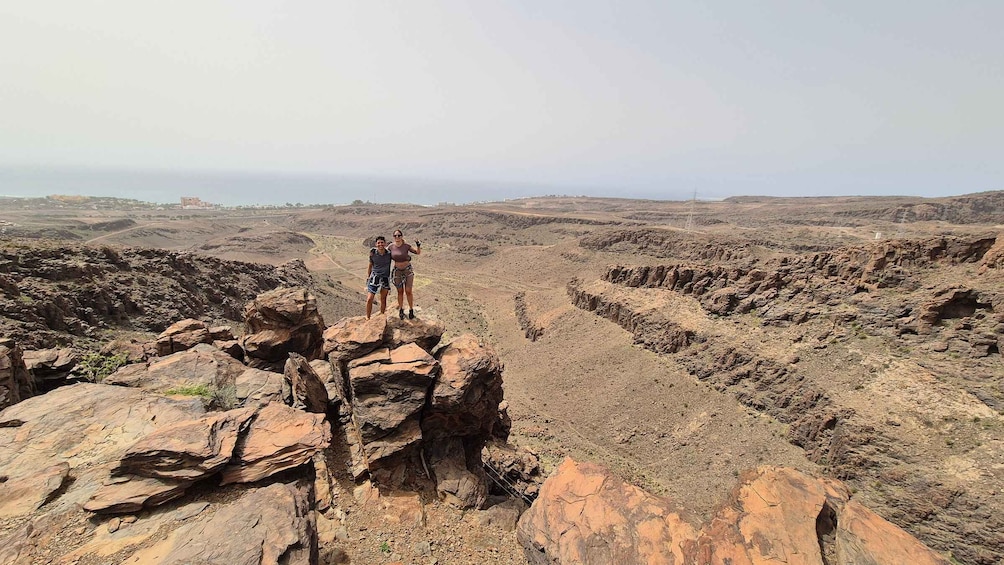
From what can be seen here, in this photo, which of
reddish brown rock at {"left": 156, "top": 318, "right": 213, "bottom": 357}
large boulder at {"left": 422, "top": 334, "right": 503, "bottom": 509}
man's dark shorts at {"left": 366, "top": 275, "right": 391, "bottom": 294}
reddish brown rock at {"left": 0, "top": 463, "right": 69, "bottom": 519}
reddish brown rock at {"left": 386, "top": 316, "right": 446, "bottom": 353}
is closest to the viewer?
reddish brown rock at {"left": 0, "top": 463, "right": 69, "bottom": 519}

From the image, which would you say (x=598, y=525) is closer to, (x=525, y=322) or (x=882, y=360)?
(x=882, y=360)

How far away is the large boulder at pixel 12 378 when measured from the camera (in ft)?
35.0

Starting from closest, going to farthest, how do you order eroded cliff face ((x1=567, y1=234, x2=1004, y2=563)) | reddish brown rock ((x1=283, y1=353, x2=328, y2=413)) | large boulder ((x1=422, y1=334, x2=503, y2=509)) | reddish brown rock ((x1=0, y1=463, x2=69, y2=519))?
1. reddish brown rock ((x1=0, y1=463, x2=69, y2=519))
2. large boulder ((x1=422, y1=334, x2=503, y2=509))
3. reddish brown rock ((x1=283, y1=353, x2=328, y2=413))
4. eroded cliff face ((x1=567, y1=234, x2=1004, y2=563))

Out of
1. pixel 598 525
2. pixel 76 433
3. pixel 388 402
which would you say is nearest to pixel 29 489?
pixel 76 433

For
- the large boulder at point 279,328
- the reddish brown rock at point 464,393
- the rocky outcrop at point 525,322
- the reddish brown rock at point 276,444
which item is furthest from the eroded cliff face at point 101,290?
the rocky outcrop at point 525,322

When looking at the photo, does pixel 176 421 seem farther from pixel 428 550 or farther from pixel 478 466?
pixel 478 466

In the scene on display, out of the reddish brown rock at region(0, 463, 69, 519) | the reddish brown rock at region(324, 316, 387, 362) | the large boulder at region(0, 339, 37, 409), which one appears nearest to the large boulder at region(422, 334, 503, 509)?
the reddish brown rock at region(324, 316, 387, 362)

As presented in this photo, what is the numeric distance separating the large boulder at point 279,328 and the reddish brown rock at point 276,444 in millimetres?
6804

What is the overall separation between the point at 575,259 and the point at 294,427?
60462 mm

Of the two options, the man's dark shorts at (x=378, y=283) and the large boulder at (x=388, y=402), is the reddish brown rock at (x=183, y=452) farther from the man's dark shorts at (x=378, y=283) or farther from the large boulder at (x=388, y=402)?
the man's dark shorts at (x=378, y=283)

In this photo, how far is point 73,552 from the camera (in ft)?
22.2

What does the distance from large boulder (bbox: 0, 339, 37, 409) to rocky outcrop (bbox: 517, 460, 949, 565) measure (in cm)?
1416

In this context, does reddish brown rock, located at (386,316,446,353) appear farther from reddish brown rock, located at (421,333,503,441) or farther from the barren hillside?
the barren hillside

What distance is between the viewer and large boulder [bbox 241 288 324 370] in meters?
16.6
